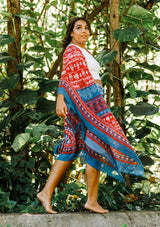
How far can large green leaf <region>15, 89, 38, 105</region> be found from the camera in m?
3.07

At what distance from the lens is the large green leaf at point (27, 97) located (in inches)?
121

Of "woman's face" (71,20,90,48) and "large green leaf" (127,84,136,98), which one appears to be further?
"large green leaf" (127,84,136,98)

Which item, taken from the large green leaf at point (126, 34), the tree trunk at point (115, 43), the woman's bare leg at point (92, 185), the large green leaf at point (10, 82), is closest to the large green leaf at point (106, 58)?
the large green leaf at point (126, 34)

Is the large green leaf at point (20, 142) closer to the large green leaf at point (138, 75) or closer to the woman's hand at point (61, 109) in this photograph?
the woman's hand at point (61, 109)

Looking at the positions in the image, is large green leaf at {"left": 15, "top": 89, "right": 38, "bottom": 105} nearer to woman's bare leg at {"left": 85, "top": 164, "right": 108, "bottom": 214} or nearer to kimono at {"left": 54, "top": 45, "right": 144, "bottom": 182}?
kimono at {"left": 54, "top": 45, "right": 144, "bottom": 182}

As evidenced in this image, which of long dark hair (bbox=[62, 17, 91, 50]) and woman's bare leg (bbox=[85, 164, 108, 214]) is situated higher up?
long dark hair (bbox=[62, 17, 91, 50])

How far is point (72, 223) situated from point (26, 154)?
1205 millimetres

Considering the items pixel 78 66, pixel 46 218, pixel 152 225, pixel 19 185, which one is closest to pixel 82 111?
pixel 78 66

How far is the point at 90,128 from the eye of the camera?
2.27 m

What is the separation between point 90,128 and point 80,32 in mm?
700

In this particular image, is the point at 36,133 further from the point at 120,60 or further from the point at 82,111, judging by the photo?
the point at 120,60

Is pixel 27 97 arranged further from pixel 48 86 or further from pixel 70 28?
pixel 70 28

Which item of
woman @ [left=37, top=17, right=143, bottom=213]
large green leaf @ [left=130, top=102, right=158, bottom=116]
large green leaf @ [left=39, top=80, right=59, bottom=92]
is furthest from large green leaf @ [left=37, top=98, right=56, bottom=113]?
woman @ [left=37, top=17, right=143, bottom=213]

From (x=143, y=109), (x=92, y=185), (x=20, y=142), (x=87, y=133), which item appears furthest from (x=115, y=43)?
(x=92, y=185)
